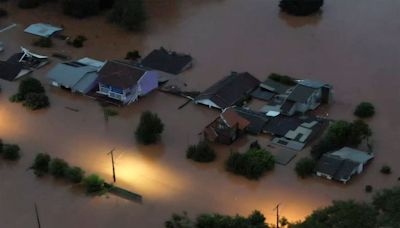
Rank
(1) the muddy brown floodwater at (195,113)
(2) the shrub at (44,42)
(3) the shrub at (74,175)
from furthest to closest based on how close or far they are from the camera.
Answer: (2) the shrub at (44,42), (3) the shrub at (74,175), (1) the muddy brown floodwater at (195,113)

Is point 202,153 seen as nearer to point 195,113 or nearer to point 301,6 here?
point 195,113

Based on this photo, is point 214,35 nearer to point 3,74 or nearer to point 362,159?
point 3,74

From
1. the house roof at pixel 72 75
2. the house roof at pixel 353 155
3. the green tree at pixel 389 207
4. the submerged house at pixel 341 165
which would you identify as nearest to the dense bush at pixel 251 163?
the submerged house at pixel 341 165

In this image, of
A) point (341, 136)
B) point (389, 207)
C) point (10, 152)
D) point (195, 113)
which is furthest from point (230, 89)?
point (389, 207)

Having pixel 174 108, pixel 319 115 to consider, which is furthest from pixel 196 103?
pixel 319 115

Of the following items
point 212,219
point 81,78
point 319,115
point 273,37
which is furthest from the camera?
point 273,37

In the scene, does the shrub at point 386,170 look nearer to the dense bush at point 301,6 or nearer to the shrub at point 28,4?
the dense bush at point 301,6
